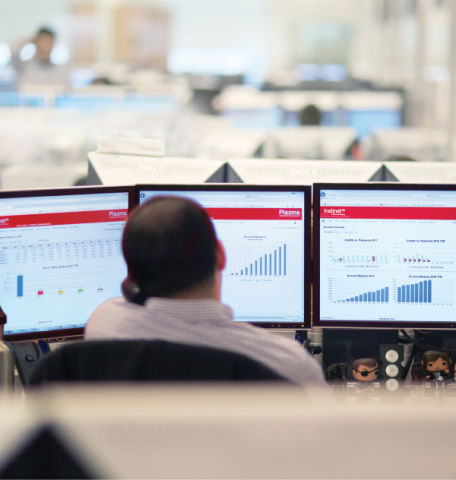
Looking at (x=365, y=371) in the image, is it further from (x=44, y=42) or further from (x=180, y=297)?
(x=44, y=42)

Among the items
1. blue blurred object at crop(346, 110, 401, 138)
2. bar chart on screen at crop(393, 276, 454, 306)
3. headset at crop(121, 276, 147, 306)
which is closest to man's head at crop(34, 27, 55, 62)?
blue blurred object at crop(346, 110, 401, 138)

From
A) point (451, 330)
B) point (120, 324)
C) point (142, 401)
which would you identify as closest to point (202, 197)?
point (120, 324)

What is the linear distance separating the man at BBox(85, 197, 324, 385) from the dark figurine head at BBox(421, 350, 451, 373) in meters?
0.66

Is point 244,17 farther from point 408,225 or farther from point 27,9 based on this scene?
point 408,225

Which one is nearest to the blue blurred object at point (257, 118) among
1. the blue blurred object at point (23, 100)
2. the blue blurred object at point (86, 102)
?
the blue blurred object at point (86, 102)

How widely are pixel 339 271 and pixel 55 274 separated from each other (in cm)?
66

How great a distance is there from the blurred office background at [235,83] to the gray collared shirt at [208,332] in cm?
184

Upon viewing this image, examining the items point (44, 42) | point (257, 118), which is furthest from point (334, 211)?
point (44, 42)

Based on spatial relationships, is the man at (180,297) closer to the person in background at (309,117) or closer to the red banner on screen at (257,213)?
the red banner on screen at (257,213)

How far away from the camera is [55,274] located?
4.39 feet

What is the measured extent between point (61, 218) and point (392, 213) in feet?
2.49

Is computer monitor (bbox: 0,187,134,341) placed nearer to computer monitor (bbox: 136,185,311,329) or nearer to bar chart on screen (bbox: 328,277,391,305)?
computer monitor (bbox: 136,185,311,329)

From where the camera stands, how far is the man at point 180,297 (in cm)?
82

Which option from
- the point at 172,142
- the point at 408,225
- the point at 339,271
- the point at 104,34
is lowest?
the point at 339,271
